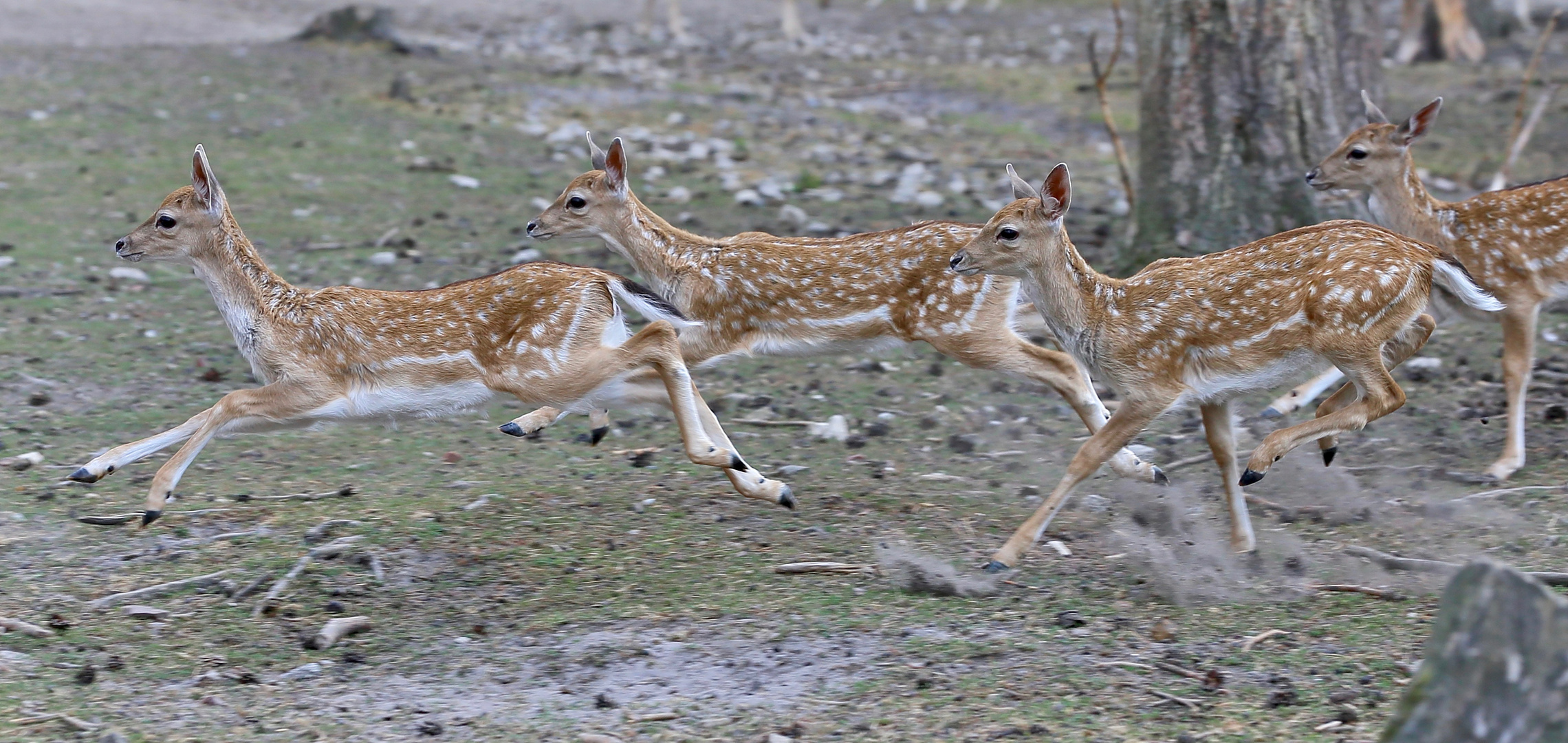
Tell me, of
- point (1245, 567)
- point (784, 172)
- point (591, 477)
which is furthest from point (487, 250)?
point (1245, 567)

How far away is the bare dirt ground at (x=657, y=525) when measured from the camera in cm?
432

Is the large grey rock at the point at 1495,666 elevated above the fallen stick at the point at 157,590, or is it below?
above

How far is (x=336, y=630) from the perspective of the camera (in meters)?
4.79

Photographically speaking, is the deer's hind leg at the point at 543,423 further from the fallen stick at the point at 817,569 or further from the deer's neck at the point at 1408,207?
the deer's neck at the point at 1408,207

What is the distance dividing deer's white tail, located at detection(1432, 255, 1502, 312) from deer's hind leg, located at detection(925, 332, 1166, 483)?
1.40 meters

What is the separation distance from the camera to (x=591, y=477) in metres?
6.53

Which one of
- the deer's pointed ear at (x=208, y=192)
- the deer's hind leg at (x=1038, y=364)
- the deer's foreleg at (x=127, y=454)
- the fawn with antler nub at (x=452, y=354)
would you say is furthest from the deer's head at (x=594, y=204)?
the deer's foreleg at (x=127, y=454)

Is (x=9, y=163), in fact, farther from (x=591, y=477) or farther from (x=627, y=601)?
(x=627, y=601)

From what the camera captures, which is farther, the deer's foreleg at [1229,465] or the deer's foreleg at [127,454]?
the deer's foreleg at [1229,465]

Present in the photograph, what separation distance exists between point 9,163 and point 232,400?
713 cm

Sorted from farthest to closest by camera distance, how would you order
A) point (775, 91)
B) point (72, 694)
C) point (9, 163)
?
point (775, 91) < point (9, 163) < point (72, 694)

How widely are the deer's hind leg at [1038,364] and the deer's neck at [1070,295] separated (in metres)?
0.68

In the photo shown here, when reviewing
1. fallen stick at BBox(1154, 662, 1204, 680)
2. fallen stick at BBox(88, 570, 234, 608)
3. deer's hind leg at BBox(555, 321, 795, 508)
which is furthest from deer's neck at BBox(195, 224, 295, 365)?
fallen stick at BBox(1154, 662, 1204, 680)

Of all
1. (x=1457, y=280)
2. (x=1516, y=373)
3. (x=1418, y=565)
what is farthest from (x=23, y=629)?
(x=1516, y=373)
